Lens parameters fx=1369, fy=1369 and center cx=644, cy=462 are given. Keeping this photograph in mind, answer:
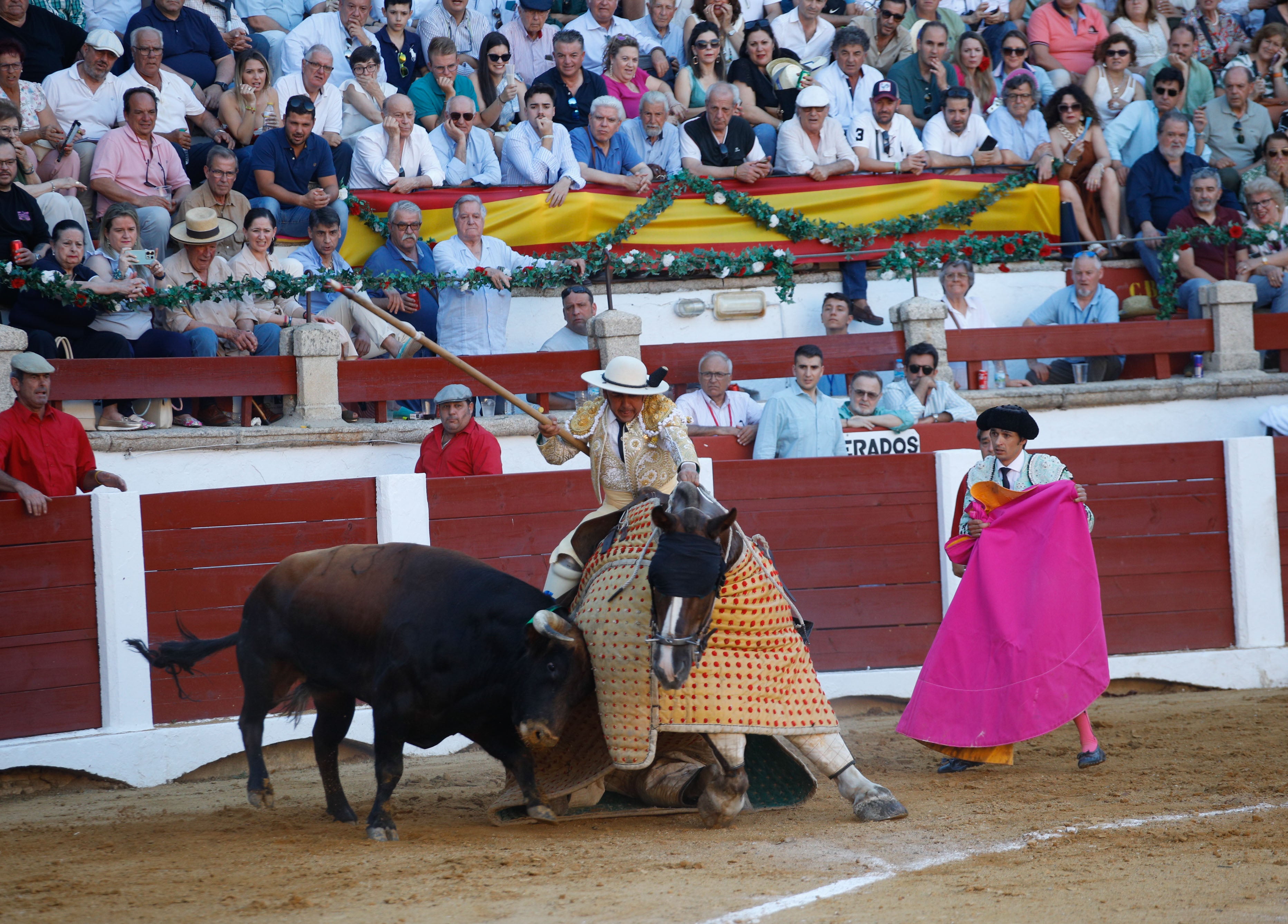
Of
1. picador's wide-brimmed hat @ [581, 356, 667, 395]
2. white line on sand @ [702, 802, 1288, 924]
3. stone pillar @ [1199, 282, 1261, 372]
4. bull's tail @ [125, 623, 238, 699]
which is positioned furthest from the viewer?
stone pillar @ [1199, 282, 1261, 372]

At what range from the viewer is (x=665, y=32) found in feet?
37.1

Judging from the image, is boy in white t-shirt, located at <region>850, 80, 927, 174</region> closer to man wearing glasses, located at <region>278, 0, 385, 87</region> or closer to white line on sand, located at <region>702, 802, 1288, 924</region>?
man wearing glasses, located at <region>278, 0, 385, 87</region>

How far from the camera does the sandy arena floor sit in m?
3.41

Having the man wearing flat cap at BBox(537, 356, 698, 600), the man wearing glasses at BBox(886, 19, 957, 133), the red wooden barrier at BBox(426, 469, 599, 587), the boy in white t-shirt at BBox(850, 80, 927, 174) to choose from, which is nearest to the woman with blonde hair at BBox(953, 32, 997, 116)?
the man wearing glasses at BBox(886, 19, 957, 133)

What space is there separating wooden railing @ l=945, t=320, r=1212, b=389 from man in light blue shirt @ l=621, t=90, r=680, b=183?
2.62 metres

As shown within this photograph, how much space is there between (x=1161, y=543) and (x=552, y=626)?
4.62 metres

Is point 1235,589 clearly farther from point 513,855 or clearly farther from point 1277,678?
point 513,855

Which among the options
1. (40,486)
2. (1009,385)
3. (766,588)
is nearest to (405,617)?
(766,588)

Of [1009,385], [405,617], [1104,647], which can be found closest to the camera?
[405,617]

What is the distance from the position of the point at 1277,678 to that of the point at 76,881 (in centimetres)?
630

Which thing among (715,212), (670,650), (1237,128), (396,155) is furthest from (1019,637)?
(1237,128)

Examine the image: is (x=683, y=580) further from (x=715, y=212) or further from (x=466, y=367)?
(x=715, y=212)

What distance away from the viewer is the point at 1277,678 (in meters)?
7.55

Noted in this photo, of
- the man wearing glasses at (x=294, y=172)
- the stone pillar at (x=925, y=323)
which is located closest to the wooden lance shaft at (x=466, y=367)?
the man wearing glasses at (x=294, y=172)
